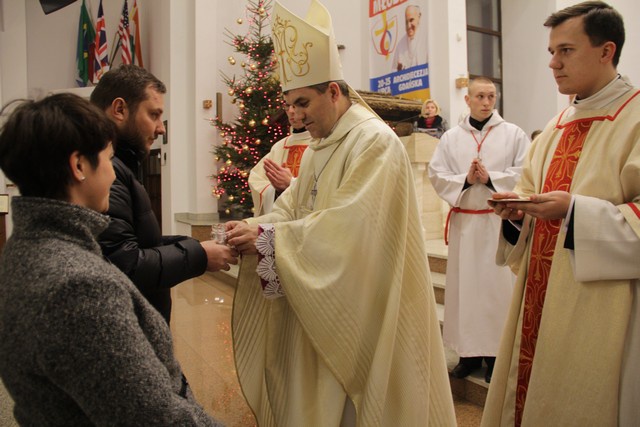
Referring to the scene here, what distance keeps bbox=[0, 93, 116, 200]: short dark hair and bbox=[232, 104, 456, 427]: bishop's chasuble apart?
2.67 ft

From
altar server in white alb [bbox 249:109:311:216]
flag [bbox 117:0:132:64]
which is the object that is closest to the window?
altar server in white alb [bbox 249:109:311:216]

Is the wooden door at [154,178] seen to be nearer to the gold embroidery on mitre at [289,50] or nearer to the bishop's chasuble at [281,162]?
the bishop's chasuble at [281,162]

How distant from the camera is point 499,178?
10.2 feet

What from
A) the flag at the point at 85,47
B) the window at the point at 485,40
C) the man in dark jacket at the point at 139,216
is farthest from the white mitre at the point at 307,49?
the flag at the point at 85,47

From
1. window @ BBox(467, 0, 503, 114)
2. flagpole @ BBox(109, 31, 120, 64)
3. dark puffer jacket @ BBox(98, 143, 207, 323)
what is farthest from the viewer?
flagpole @ BBox(109, 31, 120, 64)

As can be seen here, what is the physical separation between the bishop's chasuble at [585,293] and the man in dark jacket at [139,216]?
46.7 inches

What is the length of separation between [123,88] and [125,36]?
927 centimetres

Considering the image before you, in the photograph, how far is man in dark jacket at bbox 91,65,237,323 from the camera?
1569mm

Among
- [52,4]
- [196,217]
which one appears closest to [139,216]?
[196,217]

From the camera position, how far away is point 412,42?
670cm

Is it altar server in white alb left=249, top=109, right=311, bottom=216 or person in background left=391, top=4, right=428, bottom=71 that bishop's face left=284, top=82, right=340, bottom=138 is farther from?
person in background left=391, top=4, right=428, bottom=71

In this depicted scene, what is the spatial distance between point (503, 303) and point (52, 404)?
8.80 feet

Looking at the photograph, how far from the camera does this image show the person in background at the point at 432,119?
→ 5.96 meters

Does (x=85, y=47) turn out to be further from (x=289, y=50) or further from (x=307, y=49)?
(x=307, y=49)
